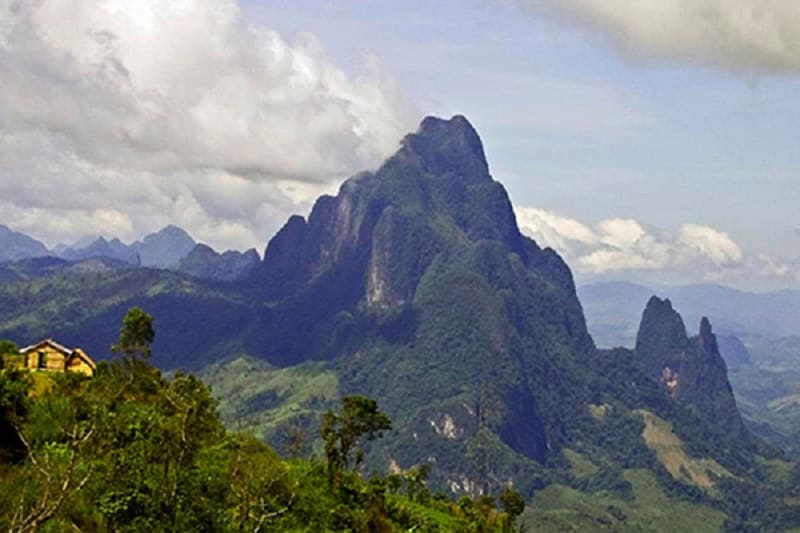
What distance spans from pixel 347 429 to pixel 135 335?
52.3ft

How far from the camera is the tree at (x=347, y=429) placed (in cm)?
5853

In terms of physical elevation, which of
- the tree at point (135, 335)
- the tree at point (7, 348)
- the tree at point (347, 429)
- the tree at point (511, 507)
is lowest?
the tree at point (511, 507)

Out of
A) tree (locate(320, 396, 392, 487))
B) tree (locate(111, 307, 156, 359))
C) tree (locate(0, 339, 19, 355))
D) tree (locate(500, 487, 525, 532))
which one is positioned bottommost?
tree (locate(500, 487, 525, 532))

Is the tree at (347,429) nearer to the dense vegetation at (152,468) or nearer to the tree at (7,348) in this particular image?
the dense vegetation at (152,468)

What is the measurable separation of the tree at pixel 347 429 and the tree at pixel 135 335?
534 inches

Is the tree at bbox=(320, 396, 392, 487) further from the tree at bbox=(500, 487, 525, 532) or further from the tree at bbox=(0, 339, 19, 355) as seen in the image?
the tree at bbox=(0, 339, 19, 355)

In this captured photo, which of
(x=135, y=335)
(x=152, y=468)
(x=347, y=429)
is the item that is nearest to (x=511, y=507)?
(x=347, y=429)

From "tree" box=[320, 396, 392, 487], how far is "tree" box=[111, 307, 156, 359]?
13567mm

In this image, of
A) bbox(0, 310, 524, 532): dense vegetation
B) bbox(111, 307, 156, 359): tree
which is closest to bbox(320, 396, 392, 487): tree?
bbox(0, 310, 524, 532): dense vegetation

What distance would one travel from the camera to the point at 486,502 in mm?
83500

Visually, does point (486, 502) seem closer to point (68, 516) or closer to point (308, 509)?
point (308, 509)

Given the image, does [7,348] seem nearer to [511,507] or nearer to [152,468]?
[511,507]

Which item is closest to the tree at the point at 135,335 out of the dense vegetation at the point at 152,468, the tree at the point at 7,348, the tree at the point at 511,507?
the dense vegetation at the point at 152,468

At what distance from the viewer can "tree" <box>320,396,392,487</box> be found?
5853 centimetres
